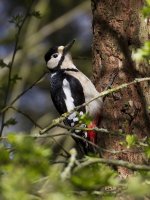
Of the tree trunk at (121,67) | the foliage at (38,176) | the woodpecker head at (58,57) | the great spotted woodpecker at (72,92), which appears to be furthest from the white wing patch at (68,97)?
the foliage at (38,176)

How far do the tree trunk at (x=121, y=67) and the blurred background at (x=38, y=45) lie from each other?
141 centimetres

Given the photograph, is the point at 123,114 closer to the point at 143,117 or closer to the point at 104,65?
the point at 143,117

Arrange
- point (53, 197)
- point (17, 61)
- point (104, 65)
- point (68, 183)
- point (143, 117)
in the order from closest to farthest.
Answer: point (53, 197) → point (68, 183) → point (143, 117) → point (104, 65) → point (17, 61)

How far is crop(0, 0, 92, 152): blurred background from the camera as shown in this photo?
5406 millimetres

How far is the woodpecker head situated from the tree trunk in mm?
1111

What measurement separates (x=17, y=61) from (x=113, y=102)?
232 cm

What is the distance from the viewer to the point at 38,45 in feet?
19.4

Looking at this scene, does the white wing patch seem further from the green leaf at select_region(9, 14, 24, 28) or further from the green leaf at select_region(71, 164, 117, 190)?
the green leaf at select_region(71, 164, 117, 190)

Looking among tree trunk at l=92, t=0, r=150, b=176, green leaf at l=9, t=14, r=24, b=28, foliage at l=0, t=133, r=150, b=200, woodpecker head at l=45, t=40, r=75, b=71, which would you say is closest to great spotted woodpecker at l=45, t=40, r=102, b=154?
woodpecker head at l=45, t=40, r=75, b=71

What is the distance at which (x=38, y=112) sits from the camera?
6840mm

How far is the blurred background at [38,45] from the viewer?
5.41m

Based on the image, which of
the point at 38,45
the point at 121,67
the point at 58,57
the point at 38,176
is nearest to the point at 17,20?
the point at 121,67

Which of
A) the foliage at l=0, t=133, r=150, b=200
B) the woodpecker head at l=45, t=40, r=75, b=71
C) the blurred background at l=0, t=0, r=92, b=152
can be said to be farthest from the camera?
the blurred background at l=0, t=0, r=92, b=152

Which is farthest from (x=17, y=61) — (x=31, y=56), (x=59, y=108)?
(x=59, y=108)
